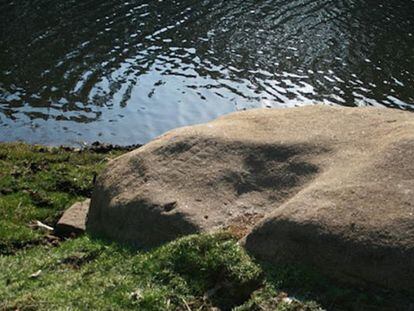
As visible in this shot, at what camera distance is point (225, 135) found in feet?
37.6

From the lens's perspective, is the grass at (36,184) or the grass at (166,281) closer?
the grass at (166,281)

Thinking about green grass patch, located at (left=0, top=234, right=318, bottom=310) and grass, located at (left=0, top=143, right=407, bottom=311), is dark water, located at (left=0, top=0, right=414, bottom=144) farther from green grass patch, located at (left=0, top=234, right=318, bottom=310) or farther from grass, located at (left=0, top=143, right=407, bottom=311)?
green grass patch, located at (left=0, top=234, right=318, bottom=310)

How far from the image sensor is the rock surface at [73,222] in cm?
1208

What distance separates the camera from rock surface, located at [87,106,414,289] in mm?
8203

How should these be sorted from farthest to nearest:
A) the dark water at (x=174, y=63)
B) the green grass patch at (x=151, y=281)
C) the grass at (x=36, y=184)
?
the dark water at (x=174, y=63) < the grass at (x=36, y=184) < the green grass patch at (x=151, y=281)

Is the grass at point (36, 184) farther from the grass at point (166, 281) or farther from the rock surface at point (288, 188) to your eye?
the rock surface at point (288, 188)

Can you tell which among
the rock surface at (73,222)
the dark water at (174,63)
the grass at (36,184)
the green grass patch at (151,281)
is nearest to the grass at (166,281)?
the green grass patch at (151,281)

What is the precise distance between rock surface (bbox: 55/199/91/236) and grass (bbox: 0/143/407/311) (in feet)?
2.42

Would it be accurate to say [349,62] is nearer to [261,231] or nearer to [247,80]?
[247,80]

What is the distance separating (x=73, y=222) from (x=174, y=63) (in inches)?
591

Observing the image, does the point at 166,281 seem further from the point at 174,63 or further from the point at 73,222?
the point at 174,63

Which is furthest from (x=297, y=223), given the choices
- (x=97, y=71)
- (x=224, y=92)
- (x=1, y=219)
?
(x=97, y=71)

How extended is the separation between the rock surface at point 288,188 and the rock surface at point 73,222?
16.7 inches

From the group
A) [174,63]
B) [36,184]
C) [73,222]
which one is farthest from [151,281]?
[174,63]
